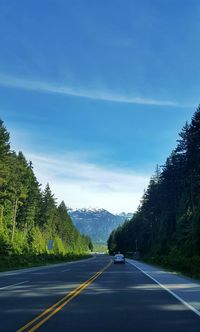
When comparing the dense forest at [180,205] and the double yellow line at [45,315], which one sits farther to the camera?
the dense forest at [180,205]

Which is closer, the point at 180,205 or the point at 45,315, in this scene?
the point at 45,315

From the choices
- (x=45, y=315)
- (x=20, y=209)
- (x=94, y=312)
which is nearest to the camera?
(x=45, y=315)

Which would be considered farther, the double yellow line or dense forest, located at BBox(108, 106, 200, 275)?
dense forest, located at BBox(108, 106, 200, 275)

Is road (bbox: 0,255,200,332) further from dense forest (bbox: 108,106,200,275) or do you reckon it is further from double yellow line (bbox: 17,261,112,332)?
dense forest (bbox: 108,106,200,275)

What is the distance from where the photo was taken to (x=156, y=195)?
117 meters

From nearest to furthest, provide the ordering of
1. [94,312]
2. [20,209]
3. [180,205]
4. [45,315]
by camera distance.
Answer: [45,315] → [94,312] → [180,205] → [20,209]

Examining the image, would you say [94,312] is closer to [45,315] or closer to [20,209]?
[45,315]

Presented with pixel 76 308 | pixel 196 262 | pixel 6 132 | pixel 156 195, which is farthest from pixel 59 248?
pixel 76 308

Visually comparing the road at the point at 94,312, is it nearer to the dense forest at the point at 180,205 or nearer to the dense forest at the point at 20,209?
the dense forest at the point at 180,205

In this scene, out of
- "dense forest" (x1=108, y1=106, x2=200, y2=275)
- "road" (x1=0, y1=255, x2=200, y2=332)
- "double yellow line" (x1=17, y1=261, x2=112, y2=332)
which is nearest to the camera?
"double yellow line" (x1=17, y1=261, x2=112, y2=332)

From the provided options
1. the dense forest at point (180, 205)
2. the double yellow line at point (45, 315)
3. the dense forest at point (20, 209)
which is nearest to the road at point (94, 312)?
the double yellow line at point (45, 315)

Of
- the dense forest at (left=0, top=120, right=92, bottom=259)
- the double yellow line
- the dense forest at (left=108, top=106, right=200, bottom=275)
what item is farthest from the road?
the dense forest at (left=0, top=120, right=92, bottom=259)

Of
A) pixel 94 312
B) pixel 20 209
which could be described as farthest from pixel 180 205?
pixel 94 312

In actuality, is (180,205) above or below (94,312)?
above
